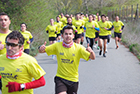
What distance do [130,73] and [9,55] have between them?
19.8 feet

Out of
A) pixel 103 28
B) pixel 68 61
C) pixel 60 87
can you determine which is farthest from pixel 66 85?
pixel 103 28

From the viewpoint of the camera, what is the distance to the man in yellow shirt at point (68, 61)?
4422mm

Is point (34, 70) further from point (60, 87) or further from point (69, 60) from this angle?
point (69, 60)

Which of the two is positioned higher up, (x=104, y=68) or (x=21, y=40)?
(x=21, y=40)

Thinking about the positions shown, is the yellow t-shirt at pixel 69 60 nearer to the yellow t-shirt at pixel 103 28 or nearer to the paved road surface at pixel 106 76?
the paved road surface at pixel 106 76

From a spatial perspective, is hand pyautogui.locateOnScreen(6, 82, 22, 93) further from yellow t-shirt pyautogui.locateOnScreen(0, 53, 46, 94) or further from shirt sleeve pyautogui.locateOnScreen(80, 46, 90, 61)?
shirt sleeve pyautogui.locateOnScreen(80, 46, 90, 61)

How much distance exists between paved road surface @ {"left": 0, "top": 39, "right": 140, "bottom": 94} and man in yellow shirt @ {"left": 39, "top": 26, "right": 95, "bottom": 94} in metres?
1.86

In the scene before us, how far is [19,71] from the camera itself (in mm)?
3121

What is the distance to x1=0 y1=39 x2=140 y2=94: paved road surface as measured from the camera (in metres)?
6.33

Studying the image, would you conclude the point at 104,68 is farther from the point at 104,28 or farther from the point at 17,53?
the point at 17,53

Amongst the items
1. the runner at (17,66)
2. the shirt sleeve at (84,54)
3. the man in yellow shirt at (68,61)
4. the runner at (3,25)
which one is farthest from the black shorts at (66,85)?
the runner at (3,25)

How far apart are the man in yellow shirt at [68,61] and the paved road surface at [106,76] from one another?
186 centimetres

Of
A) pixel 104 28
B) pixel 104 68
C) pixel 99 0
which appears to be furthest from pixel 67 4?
pixel 104 68

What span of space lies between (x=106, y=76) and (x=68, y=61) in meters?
3.58
